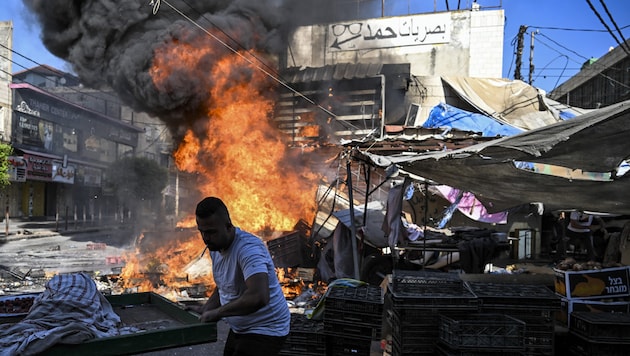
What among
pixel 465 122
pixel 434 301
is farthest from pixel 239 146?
pixel 434 301

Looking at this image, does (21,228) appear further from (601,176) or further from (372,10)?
(601,176)

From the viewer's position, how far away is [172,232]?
13.4m

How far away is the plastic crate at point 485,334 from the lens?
12.6 ft

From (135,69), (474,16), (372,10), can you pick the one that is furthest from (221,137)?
(474,16)

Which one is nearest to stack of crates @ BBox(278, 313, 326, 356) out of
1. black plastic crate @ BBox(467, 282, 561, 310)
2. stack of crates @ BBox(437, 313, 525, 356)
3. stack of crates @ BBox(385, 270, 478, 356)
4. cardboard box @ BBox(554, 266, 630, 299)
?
stack of crates @ BBox(385, 270, 478, 356)

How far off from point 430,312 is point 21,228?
2454 centimetres

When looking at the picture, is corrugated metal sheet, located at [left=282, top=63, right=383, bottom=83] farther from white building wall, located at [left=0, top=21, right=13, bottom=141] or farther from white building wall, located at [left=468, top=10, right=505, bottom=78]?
white building wall, located at [left=0, top=21, right=13, bottom=141]

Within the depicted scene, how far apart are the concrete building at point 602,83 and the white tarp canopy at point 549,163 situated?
8.18 m

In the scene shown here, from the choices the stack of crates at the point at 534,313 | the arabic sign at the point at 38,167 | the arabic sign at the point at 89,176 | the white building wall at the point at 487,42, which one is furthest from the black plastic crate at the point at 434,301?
the arabic sign at the point at 89,176

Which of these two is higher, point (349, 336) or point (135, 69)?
point (135, 69)

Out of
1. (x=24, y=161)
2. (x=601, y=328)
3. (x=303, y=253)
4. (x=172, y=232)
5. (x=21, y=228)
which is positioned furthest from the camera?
(x=24, y=161)

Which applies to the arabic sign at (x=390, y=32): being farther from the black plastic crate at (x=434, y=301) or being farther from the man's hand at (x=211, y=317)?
the man's hand at (x=211, y=317)

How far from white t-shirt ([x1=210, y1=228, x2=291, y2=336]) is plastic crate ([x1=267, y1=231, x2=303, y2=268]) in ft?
26.8

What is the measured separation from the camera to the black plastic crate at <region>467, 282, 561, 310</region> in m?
4.31
